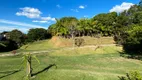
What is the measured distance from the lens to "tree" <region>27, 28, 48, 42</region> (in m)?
85.1

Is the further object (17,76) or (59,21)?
(59,21)

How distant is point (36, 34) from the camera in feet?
286

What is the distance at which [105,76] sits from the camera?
18.7m

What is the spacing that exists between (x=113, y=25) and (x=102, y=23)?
4.37m

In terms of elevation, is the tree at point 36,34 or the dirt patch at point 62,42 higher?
the tree at point 36,34

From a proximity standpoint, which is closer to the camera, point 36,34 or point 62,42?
point 62,42

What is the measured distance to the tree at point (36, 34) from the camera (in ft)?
279

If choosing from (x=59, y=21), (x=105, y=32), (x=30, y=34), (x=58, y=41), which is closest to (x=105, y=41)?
(x=105, y=32)

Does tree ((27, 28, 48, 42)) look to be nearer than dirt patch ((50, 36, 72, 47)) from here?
No

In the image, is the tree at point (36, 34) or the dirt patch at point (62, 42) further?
the tree at point (36, 34)

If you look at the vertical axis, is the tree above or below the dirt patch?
above

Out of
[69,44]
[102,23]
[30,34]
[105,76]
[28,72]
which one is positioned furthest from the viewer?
[30,34]

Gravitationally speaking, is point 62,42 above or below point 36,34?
below

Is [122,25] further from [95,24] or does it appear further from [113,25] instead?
[95,24]
